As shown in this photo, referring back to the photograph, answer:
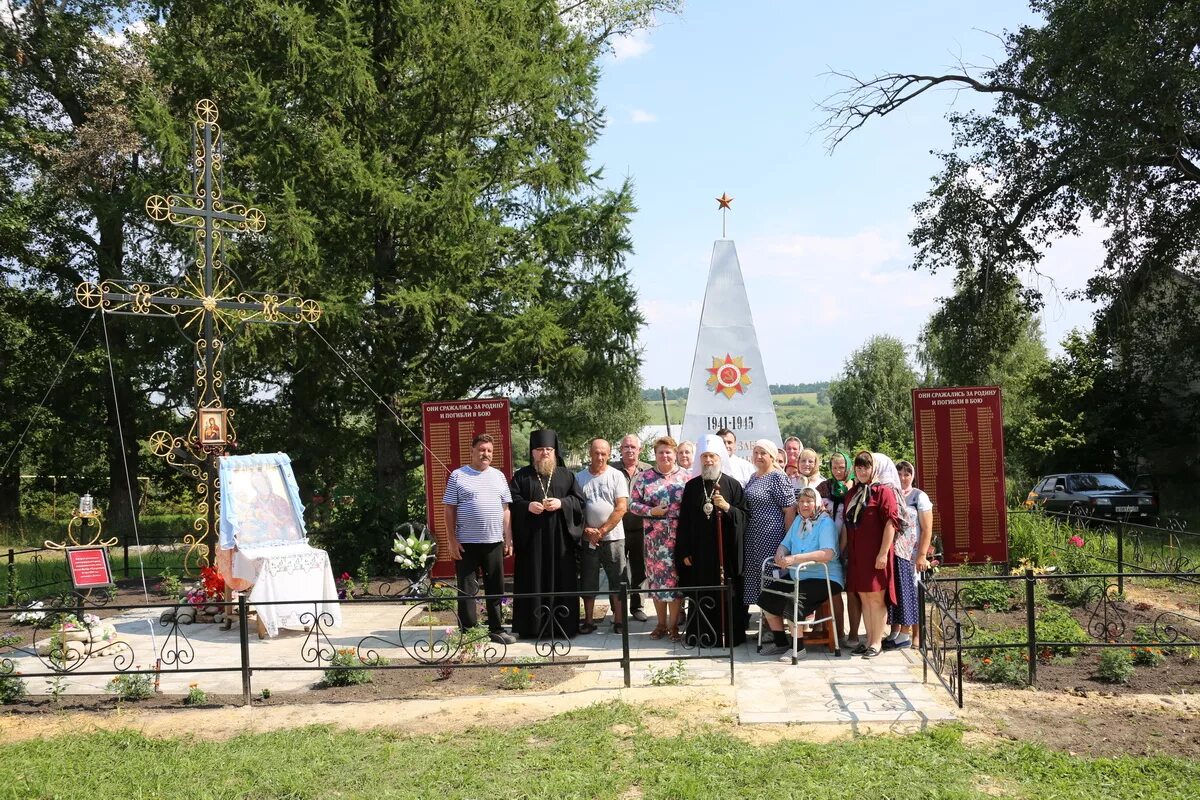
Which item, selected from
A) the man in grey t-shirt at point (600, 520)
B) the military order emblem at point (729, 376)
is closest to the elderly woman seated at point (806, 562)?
the man in grey t-shirt at point (600, 520)

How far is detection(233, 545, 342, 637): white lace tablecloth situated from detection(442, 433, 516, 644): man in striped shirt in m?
1.43

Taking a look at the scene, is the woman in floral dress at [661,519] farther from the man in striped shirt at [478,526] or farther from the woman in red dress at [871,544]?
the woman in red dress at [871,544]

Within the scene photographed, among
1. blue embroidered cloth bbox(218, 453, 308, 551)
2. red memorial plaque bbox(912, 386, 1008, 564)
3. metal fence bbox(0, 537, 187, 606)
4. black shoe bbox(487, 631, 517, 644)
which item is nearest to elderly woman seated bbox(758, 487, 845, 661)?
black shoe bbox(487, 631, 517, 644)

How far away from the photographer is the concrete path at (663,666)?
6.28 metres

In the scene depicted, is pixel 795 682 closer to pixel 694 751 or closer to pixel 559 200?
pixel 694 751

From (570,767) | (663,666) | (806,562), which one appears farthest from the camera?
(806,562)

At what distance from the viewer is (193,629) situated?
990 cm

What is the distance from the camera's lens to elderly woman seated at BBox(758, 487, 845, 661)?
7.75 meters

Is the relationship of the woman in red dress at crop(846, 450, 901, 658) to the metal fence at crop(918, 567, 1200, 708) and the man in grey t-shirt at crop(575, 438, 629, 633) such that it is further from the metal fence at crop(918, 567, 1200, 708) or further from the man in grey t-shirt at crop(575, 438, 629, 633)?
the man in grey t-shirt at crop(575, 438, 629, 633)

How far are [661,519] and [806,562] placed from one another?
140 centimetres

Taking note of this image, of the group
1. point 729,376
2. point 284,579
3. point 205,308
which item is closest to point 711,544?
point 284,579

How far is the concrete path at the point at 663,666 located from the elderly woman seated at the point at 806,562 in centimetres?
41

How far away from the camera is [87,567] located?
10.3 m

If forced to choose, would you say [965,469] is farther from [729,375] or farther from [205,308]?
[205,308]
